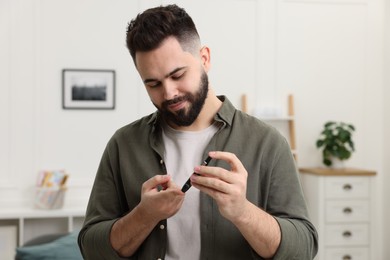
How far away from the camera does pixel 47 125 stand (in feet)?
14.5

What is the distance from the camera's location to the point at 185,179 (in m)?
1.36

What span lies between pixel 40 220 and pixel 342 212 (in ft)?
8.57

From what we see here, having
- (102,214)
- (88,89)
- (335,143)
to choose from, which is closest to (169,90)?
(102,214)

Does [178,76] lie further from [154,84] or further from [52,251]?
[52,251]

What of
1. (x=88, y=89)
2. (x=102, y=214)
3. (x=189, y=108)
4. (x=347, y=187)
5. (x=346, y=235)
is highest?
(x=88, y=89)

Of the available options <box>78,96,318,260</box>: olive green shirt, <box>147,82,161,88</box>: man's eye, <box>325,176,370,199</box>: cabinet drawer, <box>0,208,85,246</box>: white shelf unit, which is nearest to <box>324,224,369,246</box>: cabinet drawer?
<box>325,176,370,199</box>: cabinet drawer

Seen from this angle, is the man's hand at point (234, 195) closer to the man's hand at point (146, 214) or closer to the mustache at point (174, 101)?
the man's hand at point (146, 214)

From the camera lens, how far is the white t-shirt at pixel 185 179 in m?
1.32

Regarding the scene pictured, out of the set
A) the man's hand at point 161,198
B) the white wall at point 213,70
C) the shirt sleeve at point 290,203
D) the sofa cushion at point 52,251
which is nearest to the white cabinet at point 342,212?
the white wall at point 213,70

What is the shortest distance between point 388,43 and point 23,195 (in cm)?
364

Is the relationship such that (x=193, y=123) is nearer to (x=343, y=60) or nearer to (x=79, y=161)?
(x=79, y=161)

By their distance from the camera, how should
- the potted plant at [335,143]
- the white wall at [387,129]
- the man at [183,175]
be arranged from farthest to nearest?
the white wall at [387,129]
the potted plant at [335,143]
the man at [183,175]

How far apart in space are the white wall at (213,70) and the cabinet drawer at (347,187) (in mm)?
497

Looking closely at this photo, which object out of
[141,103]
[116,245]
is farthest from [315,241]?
[141,103]
